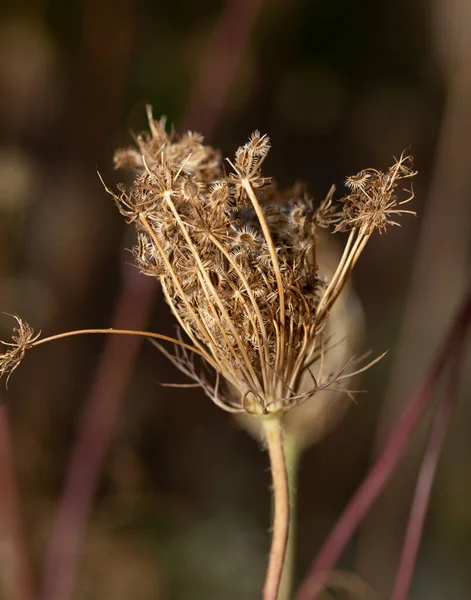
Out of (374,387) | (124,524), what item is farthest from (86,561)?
(374,387)

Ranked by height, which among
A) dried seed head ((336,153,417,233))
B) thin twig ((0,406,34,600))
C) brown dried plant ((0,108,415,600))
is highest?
dried seed head ((336,153,417,233))

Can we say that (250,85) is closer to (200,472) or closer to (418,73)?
(418,73)

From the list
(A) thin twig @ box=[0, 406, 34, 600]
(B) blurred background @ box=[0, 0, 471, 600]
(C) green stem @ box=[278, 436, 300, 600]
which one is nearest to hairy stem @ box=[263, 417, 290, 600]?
(C) green stem @ box=[278, 436, 300, 600]

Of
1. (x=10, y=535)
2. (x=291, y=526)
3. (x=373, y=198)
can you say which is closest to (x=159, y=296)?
(x=10, y=535)

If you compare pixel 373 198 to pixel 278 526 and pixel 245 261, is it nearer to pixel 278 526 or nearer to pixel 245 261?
pixel 245 261

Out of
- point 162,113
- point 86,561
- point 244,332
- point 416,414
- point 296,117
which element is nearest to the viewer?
point 244,332

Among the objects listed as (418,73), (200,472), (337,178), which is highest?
(418,73)

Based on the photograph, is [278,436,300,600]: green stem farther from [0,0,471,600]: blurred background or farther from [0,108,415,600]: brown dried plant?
[0,0,471,600]: blurred background

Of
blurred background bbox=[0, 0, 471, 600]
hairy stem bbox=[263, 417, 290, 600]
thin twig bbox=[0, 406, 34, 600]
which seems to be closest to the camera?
hairy stem bbox=[263, 417, 290, 600]
